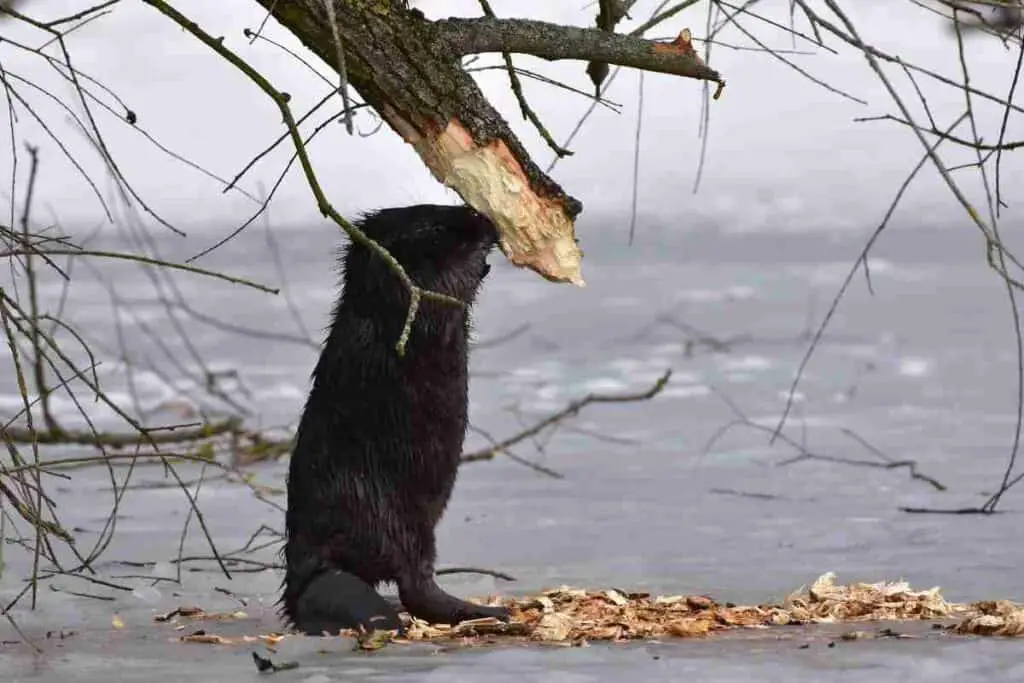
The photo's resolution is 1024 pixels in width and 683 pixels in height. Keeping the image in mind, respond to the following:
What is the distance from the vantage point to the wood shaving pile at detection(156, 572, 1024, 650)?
437 cm

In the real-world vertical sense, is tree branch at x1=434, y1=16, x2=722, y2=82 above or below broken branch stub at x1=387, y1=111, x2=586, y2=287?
above

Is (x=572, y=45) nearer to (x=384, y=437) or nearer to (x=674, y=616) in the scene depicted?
(x=384, y=437)

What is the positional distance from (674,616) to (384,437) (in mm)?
948

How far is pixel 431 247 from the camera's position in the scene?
15.4ft

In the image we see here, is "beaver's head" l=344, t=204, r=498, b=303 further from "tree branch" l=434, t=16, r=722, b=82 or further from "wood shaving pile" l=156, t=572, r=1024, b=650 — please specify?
"wood shaving pile" l=156, t=572, r=1024, b=650

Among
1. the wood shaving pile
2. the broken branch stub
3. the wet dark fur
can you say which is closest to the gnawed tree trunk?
the broken branch stub

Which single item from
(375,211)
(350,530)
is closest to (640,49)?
(375,211)

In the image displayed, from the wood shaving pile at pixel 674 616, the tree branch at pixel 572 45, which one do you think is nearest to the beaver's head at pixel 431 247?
the tree branch at pixel 572 45

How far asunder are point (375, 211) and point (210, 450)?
349cm

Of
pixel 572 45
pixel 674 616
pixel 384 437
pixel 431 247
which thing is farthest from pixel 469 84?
pixel 674 616

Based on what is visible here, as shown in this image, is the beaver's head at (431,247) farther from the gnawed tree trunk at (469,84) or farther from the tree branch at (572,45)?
the tree branch at (572,45)

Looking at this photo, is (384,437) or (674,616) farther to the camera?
(674,616)

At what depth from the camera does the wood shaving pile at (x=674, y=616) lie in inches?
172

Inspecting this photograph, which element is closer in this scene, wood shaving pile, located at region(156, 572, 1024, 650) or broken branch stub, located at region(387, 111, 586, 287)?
wood shaving pile, located at region(156, 572, 1024, 650)
